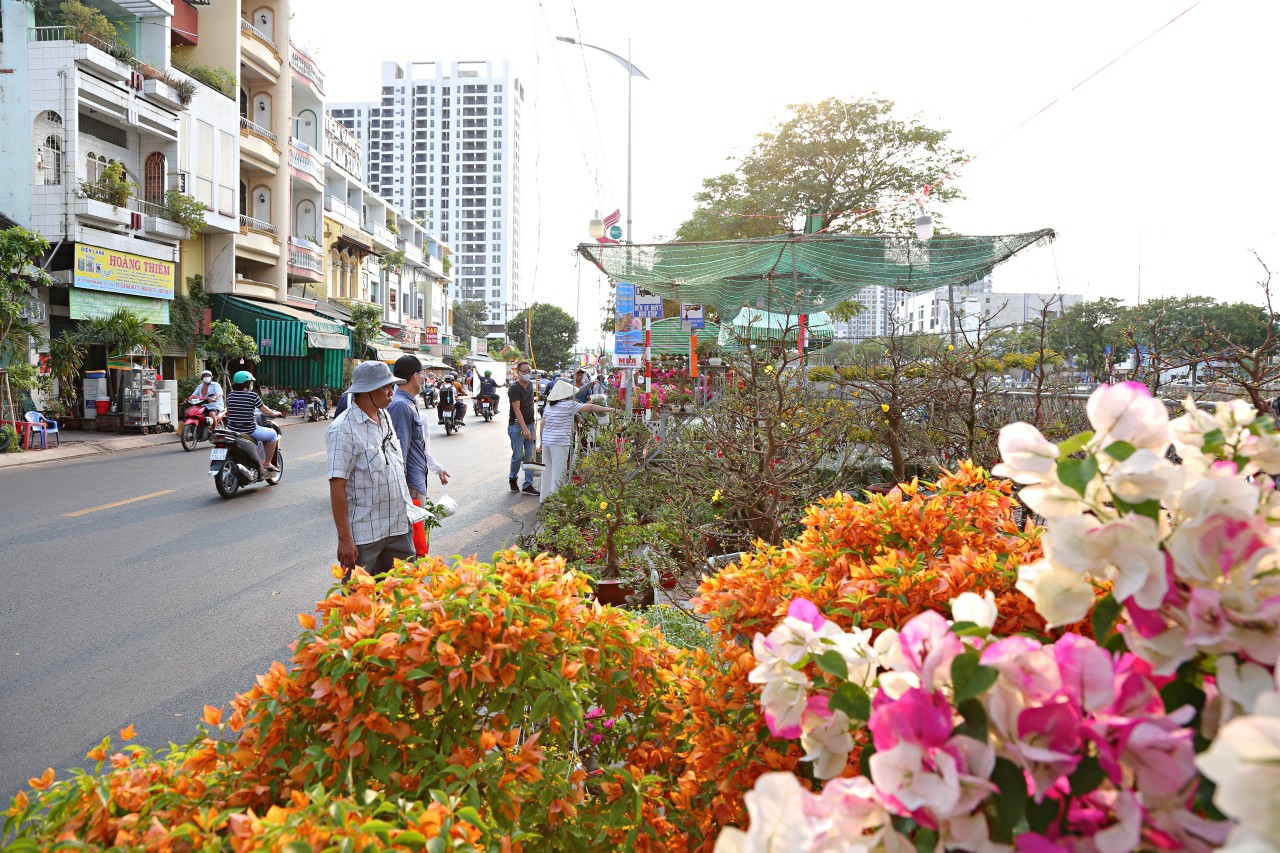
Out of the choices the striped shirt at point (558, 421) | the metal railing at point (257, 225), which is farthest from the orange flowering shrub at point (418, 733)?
the metal railing at point (257, 225)

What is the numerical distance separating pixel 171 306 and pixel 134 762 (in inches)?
956

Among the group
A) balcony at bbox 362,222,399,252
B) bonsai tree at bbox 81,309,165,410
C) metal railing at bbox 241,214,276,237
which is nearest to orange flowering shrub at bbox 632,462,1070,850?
bonsai tree at bbox 81,309,165,410

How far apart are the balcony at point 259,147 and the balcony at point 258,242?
1792mm

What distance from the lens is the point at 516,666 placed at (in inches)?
68.2

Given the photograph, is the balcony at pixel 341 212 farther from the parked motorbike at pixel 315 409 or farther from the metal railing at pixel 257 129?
the parked motorbike at pixel 315 409

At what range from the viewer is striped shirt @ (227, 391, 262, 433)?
10.6 metres

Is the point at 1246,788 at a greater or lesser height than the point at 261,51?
lesser

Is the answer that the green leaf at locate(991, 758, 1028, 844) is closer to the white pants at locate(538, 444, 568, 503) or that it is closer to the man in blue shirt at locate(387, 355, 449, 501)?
the man in blue shirt at locate(387, 355, 449, 501)

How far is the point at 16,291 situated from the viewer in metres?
15.7

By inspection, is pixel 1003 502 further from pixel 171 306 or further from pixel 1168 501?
pixel 171 306

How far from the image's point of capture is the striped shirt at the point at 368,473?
4238 mm

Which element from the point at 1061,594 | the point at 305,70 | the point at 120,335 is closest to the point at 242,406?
the point at 120,335

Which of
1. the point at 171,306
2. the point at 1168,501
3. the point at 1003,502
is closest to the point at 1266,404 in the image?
the point at 1003,502

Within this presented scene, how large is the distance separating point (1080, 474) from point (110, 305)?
907 inches
